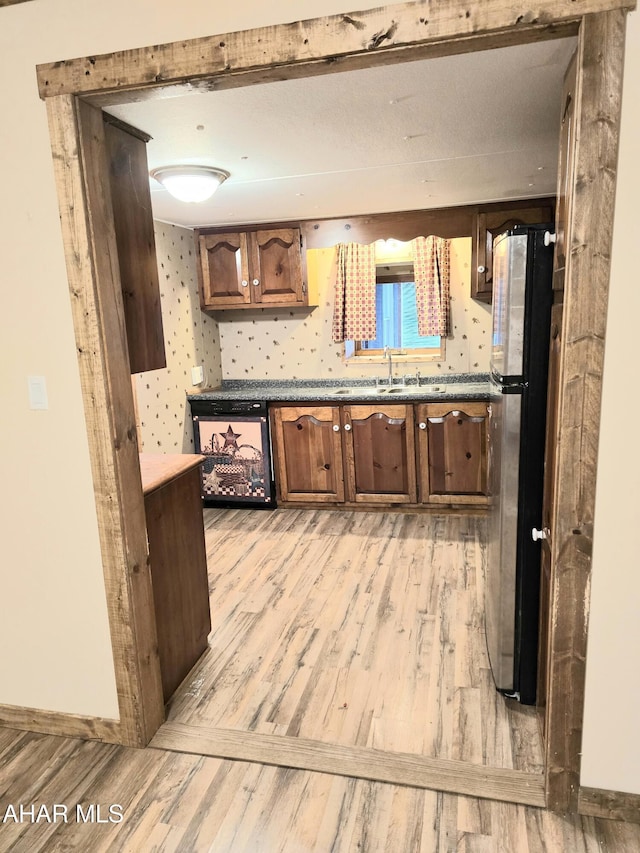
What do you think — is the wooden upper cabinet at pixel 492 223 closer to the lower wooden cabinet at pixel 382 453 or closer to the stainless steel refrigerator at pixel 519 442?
the lower wooden cabinet at pixel 382 453

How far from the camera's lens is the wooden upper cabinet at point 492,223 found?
4.00 metres

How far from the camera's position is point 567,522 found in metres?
1.61

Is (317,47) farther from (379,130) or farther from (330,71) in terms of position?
(379,130)

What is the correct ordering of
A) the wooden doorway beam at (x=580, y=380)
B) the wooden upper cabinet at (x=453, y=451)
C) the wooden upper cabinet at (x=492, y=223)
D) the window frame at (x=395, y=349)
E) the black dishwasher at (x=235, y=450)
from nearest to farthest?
the wooden doorway beam at (x=580, y=380) < the wooden upper cabinet at (x=492, y=223) < the wooden upper cabinet at (x=453, y=451) < the black dishwasher at (x=235, y=450) < the window frame at (x=395, y=349)

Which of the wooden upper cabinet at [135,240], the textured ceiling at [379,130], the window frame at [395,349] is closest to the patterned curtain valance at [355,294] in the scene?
the window frame at [395,349]

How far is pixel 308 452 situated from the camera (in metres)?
4.54

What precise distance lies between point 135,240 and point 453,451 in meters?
2.85

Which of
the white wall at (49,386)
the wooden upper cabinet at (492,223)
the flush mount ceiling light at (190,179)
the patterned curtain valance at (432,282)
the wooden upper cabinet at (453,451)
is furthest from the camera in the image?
the patterned curtain valance at (432,282)

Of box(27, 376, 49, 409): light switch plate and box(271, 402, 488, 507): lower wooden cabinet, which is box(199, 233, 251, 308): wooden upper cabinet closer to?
box(271, 402, 488, 507): lower wooden cabinet

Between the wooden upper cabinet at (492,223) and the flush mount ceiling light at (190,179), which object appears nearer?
the flush mount ceiling light at (190,179)

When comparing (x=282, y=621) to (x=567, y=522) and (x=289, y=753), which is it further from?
(x=567, y=522)

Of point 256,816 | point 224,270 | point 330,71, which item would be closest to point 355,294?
point 224,270

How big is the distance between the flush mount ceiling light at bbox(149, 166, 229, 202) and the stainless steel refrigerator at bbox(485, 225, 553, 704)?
1.47 metres

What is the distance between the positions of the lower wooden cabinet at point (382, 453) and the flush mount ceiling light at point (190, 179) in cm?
194
